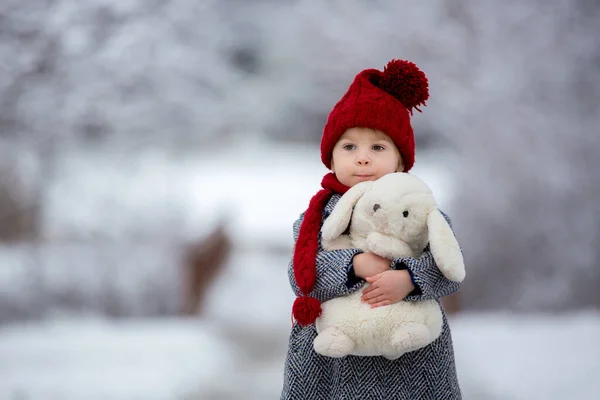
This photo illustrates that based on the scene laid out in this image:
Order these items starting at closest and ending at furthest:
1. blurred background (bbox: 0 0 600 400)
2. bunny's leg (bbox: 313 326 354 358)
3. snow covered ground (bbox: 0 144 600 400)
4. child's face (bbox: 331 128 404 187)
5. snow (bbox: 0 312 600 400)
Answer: bunny's leg (bbox: 313 326 354 358)
child's face (bbox: 331 128 404 187)
snow (bbox: 0 312 600 400)
snow covered ground (bbox: 0 144 600 400)
blurred background (bbox: 0 0 600 400)

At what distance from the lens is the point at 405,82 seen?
1322 millimetres

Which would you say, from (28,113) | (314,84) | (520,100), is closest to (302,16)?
(314,84)

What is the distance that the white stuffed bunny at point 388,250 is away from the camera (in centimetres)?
112

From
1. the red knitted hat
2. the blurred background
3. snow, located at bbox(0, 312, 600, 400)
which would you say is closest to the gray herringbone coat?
the red knitted hat

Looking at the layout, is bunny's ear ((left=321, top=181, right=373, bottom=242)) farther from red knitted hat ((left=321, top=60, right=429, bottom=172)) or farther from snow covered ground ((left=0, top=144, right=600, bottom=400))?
snow covered ground ((left=0, top=144, right=600, bottom=400))

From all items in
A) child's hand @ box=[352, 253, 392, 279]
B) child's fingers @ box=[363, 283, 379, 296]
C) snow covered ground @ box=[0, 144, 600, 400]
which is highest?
snow covered ground @ box=[0, 144, 600, 400]

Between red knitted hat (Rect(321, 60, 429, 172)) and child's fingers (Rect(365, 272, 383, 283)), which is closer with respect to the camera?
child's fingers (Rect(365, 272, 383, 283))

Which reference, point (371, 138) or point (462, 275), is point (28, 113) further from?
point (462, 275)

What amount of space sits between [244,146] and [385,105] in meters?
1.64

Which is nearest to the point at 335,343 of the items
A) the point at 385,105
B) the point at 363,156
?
the point at 363,156

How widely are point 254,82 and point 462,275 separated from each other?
192 cm

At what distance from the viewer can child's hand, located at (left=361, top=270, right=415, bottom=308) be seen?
115 cm

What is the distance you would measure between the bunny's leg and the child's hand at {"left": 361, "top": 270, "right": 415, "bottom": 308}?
74 millimetres

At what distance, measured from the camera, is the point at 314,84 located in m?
2.88
